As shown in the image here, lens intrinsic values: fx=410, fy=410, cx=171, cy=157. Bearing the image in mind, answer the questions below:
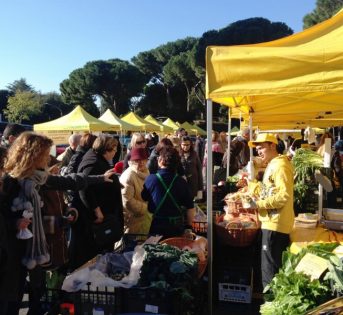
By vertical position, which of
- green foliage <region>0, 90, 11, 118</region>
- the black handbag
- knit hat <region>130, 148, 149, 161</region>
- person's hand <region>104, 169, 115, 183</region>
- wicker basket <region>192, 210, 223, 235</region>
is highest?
green foliage <region>0, 90, 11, 118</region>

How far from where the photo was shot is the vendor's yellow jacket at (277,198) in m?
3.43

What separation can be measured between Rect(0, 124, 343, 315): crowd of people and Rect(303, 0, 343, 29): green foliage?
3883cm

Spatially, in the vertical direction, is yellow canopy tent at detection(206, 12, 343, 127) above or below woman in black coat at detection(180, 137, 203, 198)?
above

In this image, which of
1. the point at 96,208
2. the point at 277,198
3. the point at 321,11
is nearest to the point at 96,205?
the point at 96,208

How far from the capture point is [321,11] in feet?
128

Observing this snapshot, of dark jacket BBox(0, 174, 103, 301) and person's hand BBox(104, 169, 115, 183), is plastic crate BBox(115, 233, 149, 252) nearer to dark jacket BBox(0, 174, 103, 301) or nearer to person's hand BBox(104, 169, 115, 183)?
person's hand BBox(104, 169, 115, 183)

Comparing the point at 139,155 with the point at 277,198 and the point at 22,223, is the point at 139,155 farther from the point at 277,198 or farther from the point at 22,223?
the point at 22,223

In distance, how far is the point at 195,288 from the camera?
121 inches

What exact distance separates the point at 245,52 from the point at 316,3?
4187 centimetres

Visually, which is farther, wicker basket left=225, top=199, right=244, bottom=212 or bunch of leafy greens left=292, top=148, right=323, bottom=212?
bunch of leafy greens left=292, top=148, right=323, bottom=212

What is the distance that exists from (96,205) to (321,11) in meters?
40.7

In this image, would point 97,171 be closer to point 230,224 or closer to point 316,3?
point 230,224

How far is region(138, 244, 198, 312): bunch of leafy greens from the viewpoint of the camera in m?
2.79

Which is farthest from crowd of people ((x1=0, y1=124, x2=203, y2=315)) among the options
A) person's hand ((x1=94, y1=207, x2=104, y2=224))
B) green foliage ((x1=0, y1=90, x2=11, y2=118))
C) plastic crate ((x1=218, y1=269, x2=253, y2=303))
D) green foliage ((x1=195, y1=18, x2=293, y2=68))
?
green foliage ((x1=0, y1=90, x2=11, y2=118))
